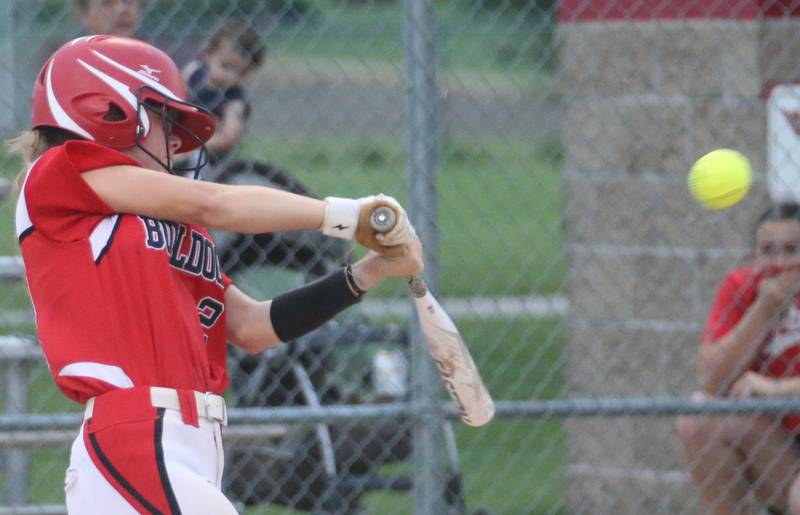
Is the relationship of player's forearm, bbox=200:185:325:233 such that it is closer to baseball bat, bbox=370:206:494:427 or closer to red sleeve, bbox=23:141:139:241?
red sleeve, bbox=23:141:139:241

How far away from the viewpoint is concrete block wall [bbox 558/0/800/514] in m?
5.10

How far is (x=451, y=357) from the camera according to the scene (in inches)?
124

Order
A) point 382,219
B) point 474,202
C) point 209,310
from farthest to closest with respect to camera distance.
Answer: point 474,202 → point 209,310 → point 382,219

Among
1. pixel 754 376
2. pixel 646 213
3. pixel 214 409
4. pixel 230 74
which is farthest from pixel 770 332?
pixel 214 409

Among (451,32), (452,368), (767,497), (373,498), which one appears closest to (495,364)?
(451,32)

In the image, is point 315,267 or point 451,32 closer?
point 315,267

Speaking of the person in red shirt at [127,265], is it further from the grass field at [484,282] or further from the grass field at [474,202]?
the grass field at [474,202]

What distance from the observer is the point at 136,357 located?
2.75 metres

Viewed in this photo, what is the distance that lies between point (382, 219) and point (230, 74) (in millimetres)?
2183

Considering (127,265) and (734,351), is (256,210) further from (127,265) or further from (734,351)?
(734,351)

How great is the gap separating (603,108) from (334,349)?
4.81ft

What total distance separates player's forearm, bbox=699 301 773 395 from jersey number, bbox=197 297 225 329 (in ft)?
7.17

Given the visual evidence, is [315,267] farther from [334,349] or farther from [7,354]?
[7,354]

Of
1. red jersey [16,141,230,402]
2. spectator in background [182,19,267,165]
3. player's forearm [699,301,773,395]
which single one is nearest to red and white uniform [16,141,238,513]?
red jersey [16,141,230,402]
